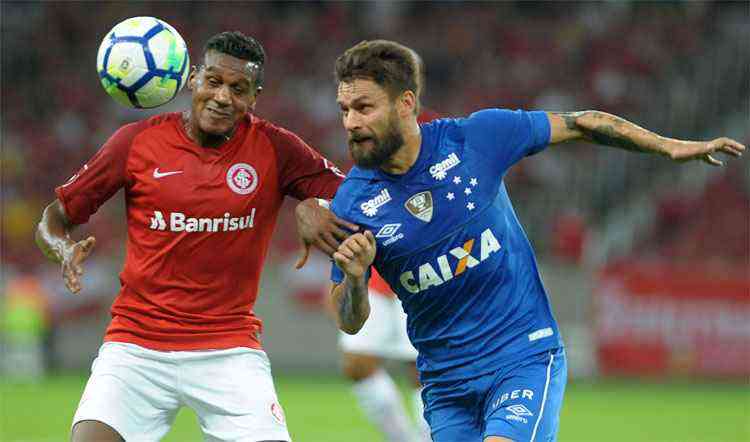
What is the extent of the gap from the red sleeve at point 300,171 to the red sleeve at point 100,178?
707mm

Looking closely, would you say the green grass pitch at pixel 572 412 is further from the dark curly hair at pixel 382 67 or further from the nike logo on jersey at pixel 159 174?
the dark curly hair at pixel 382 67

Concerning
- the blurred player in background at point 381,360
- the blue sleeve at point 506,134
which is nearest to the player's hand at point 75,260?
the blue sleeve at point 506,134

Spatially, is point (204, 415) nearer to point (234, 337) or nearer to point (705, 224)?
point (234, 337)

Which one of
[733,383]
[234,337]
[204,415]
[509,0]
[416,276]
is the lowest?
[733,383]

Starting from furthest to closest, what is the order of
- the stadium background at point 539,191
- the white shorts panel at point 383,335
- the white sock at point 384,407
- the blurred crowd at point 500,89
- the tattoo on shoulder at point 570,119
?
the blurred crowd at point 500,89 < the stadium background at point 539,191 < the white shorts panel at point 383,335 < the white sock at point 384,407 < the tattoo on shoulder at point 570,119

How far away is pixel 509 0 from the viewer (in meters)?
22.0

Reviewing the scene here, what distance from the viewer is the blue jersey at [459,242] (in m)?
5.30

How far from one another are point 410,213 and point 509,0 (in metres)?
17.3

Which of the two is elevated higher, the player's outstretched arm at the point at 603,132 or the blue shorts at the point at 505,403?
the player's outstretched arm at the point at 603,132

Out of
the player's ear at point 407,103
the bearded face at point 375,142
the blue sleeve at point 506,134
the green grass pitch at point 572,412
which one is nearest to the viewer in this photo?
the bearded face at point 375,142

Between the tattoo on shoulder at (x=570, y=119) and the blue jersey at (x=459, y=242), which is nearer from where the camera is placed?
the blue jersey at (x=459, y=242)

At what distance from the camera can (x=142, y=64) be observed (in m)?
5.61

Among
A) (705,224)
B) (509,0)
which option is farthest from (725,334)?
(509,0)

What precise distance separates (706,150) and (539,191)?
1260cm
